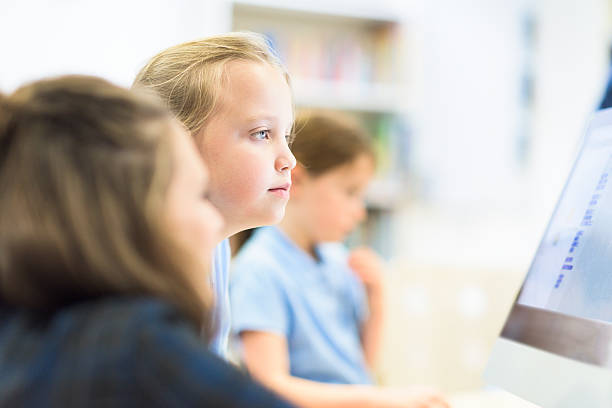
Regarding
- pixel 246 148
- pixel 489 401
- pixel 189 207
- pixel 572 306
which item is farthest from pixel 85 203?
pixel 489 401

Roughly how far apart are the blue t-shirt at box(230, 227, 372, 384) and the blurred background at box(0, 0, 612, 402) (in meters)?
1.20

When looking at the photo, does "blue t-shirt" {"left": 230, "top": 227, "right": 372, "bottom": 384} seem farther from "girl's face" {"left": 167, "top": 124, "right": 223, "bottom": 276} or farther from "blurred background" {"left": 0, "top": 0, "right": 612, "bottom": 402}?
"blurred background" {"left": 0, "top": 0, "right": 612, "bottom": 402}

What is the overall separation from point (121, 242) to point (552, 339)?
45cm

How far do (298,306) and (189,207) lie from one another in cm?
74

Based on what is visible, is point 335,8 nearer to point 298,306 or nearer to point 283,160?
point 298,306

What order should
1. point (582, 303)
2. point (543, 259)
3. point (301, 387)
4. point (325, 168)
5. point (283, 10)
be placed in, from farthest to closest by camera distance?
point (283, 10), point (325, 168), point (301, 387), point (543, 259), point (582, 303)

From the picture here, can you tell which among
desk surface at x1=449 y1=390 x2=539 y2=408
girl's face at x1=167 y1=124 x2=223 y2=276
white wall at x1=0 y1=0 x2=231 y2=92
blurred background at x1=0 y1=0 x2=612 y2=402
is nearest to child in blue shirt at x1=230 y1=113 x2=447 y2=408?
desk surface at x1=449 y1=390 x2=539 y2=408

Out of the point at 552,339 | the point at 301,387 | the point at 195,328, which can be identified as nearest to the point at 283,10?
the point at 301,387

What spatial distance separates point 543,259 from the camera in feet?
2.33

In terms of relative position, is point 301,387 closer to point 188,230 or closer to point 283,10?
point 188,230

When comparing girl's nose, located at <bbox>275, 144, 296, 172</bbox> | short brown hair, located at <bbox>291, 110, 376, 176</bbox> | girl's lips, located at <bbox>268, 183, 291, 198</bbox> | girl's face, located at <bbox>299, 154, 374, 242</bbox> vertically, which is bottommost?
girl's face, located at <bbox>299, 154, 374, 242</bbox>

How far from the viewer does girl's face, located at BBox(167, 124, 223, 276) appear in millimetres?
410

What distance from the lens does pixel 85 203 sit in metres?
0.38

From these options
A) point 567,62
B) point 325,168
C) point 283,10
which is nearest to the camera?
point 325,168
